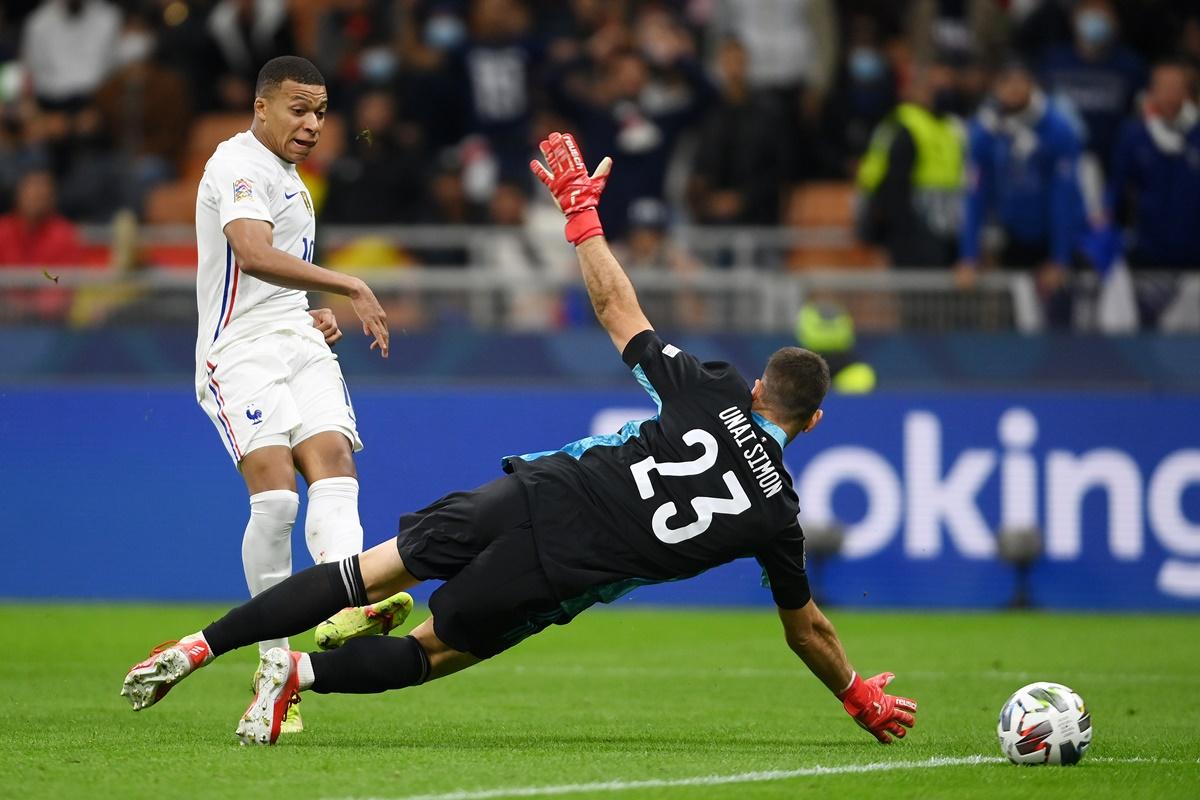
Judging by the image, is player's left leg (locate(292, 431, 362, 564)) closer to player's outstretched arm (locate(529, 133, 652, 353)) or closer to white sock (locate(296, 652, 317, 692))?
white sock (locate(296, 652, 317, 692))

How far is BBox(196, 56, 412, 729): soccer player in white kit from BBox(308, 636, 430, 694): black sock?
0.45m

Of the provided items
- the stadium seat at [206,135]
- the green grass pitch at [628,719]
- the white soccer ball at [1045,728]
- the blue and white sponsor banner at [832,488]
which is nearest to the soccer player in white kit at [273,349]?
the green grass pitch at [628,719]

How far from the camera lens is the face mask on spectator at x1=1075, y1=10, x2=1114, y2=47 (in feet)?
56.2

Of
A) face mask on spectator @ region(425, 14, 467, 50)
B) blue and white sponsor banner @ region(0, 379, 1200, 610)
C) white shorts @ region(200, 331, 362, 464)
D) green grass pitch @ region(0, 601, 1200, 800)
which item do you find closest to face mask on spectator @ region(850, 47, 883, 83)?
face mask on spectator @ region(425, 14, 467, 50)

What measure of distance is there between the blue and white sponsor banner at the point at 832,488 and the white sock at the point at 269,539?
19.5ft

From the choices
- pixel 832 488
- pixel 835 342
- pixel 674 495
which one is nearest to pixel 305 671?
pixel 674 495

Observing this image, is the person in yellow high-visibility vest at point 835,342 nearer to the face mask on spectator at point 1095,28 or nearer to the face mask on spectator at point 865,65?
the face mask on spectator at point 865,65

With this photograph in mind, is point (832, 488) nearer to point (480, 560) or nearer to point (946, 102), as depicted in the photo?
point (946, 102)

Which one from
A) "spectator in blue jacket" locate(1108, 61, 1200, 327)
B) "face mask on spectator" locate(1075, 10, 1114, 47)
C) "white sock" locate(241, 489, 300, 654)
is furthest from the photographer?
"face mask on spectator" locate(1075, 10, 1114, 47)

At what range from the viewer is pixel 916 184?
1546cm

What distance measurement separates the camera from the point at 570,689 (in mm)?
9203

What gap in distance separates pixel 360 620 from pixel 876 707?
6.36ft

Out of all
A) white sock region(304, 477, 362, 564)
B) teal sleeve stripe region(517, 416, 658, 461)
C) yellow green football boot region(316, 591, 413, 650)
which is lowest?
yellow green football boot region(316, 591, 413, 650)

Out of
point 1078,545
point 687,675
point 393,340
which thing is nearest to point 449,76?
point 393,340
